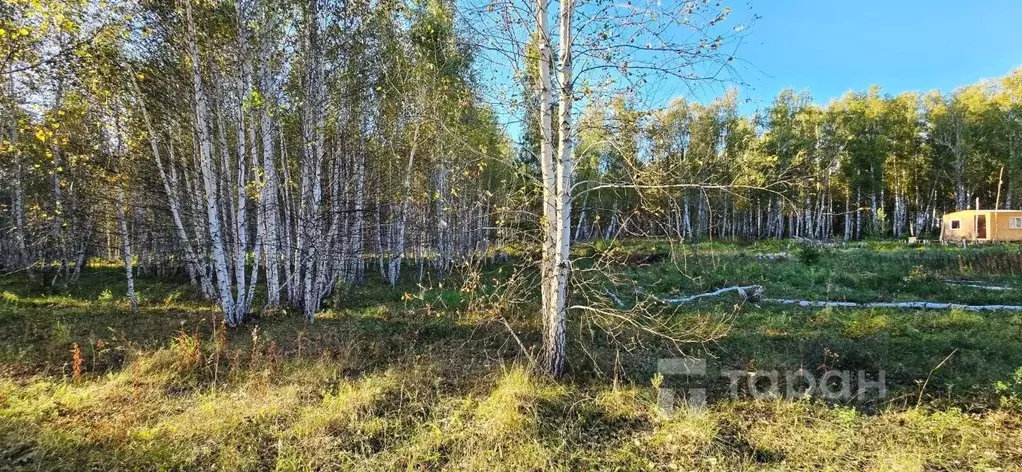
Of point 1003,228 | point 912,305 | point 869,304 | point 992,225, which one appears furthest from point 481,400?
point 1003,228

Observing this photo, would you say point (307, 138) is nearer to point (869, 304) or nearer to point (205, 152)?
point (205, 152)

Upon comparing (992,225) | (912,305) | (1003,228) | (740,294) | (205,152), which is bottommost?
(912,305)

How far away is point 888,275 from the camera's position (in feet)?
36.8

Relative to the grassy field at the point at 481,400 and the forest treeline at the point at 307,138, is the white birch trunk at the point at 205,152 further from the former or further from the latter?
the grassy field at the point at 481,400

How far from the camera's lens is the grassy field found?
2998mm

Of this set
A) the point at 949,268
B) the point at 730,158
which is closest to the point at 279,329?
the point at 730,158

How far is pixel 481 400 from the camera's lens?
152 inches

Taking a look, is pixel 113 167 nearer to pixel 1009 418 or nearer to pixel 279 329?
pixel 279 329

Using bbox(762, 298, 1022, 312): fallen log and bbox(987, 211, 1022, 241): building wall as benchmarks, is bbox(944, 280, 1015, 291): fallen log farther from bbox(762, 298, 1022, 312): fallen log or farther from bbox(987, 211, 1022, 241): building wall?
bbox(987, 211, 1022, 241): building wall

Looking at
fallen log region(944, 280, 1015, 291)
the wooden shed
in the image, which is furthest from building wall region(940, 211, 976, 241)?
fallen log region(944, 280, 1015, 291)

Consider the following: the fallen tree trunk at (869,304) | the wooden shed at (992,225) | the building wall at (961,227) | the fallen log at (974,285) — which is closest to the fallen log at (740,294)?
the fallen tree trunk at (869,304)

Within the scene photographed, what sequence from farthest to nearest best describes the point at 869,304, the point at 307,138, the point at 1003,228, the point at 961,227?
the point at 961,227 → the point at 1003,228 → the point at 869,304 → the point at 307,138

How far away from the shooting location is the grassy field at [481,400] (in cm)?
300

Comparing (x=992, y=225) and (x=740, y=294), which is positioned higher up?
(x=992, y=225)
